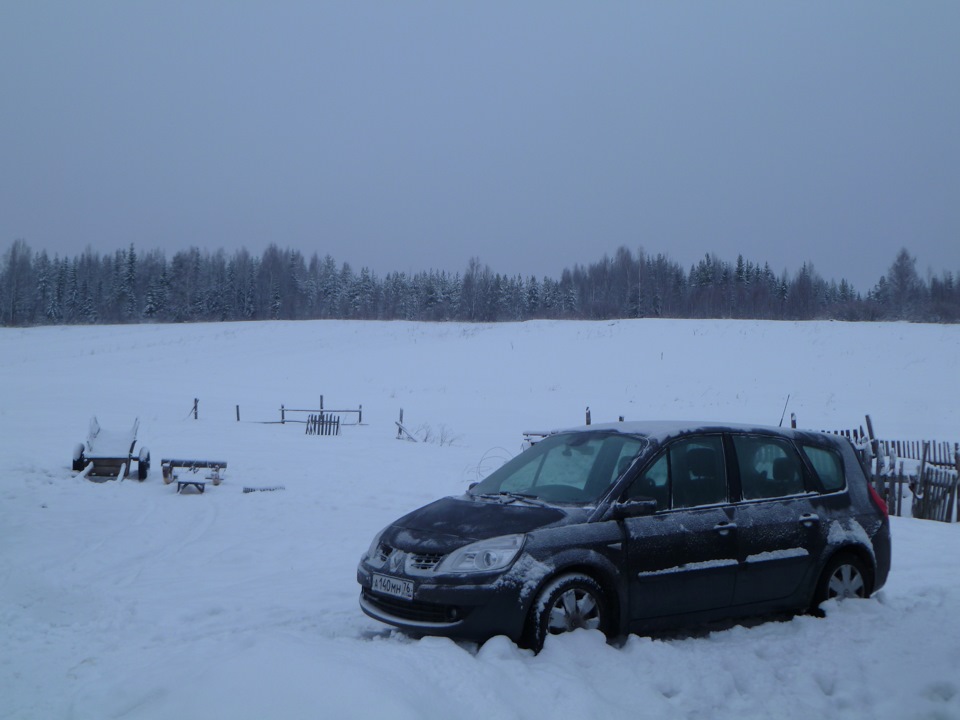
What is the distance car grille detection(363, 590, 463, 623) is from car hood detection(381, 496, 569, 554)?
37 centimetres

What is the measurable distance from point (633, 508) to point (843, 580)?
7.98 feet

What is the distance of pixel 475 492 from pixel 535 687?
2.42 m

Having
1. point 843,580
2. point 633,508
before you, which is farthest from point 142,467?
point 843,580

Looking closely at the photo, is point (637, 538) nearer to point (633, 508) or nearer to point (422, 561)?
point (633, 508)

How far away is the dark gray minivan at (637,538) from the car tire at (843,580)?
0.04 ft

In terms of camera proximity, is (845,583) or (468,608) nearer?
(468,608)

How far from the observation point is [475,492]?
6742 millimetres

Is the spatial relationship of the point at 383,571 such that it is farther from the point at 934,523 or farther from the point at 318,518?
the point at 934,523

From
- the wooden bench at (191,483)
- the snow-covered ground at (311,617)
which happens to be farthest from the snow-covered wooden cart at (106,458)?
the wooden bench at (191,483)

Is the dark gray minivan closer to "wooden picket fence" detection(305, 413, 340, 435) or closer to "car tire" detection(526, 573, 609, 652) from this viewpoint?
"car tire" detection(526, 573, 609, 652)

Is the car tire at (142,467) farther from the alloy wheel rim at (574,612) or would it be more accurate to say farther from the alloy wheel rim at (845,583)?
the alloy wheel rim at (845,583)

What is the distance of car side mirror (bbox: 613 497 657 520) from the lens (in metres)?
5.65

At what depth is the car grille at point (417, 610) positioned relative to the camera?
5.23 meters

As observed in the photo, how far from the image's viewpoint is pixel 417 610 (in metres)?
5.40
